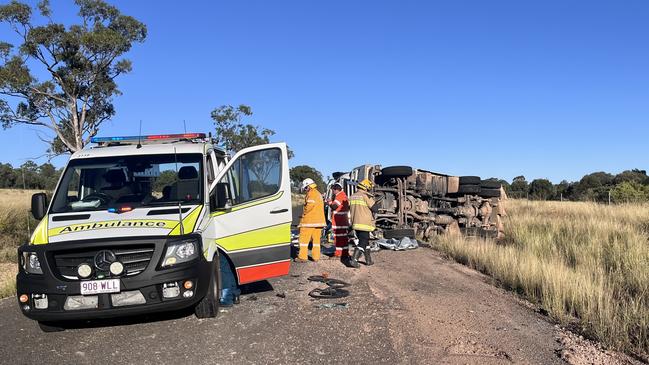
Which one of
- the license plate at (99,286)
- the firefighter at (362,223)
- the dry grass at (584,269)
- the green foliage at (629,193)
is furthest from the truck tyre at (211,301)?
the green foliage at (629,193)

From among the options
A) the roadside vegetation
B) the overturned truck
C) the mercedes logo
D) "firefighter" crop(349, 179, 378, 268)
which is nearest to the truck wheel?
the mercedes logo

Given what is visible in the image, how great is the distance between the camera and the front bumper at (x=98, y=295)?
5.32 meters

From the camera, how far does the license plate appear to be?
208 inches

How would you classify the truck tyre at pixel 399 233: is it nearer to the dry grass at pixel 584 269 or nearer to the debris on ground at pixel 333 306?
the dry grass at pixel 584 269

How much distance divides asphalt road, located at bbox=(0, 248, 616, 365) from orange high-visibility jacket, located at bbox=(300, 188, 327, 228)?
327 centimetres

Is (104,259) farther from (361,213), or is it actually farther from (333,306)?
(361,213)

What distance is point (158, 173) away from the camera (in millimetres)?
6957

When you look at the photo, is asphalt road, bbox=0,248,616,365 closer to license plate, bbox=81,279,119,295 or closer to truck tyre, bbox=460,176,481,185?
license plate, bbox=81,279,119,295

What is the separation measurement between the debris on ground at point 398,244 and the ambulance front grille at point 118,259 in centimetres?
878

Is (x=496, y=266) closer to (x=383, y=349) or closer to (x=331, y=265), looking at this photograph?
(x=331, y=265)

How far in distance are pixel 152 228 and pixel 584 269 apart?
7.20m

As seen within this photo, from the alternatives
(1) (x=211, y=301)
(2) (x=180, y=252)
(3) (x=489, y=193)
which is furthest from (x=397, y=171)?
(2) (x=180, y=252)

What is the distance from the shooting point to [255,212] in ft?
23.4

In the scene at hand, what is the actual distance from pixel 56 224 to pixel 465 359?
4591mm
